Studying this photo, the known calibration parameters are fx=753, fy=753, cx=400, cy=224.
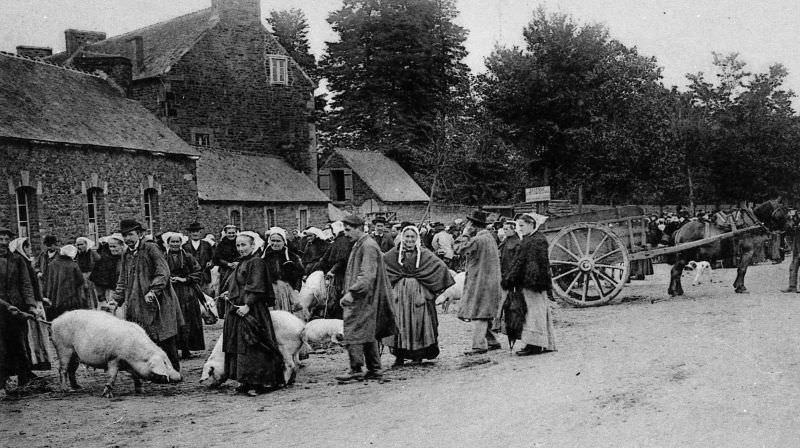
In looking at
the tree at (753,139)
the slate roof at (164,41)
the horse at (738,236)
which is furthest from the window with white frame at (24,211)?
the tree at (753,139)

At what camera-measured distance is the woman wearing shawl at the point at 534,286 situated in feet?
31.6

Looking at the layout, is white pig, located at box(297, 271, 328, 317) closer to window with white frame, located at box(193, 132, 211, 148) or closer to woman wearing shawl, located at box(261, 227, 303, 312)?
woman wearing shawl, located at box(261, 227, 303, 312)

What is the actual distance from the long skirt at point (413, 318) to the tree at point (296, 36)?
147 ft

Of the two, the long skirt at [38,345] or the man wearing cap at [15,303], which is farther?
the long skirt at [38,345]

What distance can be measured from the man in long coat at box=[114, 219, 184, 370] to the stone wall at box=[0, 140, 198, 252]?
11.7 metres

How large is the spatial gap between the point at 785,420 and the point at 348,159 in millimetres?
35851

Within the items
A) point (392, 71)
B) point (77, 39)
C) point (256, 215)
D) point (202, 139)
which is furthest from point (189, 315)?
point (392, 71)

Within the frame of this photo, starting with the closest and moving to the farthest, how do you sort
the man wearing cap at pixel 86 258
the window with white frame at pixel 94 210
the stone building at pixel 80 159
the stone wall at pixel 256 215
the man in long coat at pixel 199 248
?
the man wearing cap at pixel 86 258 < the man in long coat at pixel 199 248 < the stone building at pixel 80 159 < the window with white frame at pixel 94 210 < the stone wall at pixel 256 215

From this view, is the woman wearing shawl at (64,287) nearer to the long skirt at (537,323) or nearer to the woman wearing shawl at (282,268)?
the woman wearing shawl at (282,268)

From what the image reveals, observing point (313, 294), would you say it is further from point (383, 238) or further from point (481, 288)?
point (481, 288)

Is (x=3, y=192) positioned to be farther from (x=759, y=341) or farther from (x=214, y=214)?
(x=759, y=341)

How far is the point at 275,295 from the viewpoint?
32.2 feet

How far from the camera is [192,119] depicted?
3444 centimetres

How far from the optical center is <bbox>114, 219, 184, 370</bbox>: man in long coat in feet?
29.5
